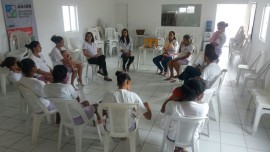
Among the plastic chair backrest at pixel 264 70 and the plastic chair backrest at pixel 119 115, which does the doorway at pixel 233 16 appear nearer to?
the plastic chair backrest at pixel 264 70

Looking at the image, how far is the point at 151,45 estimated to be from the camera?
210 inches

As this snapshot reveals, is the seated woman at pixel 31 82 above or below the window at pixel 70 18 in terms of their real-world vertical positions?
below

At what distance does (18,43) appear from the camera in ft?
15.2

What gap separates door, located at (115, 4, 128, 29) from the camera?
8.71m

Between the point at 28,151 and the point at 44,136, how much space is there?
0.30m

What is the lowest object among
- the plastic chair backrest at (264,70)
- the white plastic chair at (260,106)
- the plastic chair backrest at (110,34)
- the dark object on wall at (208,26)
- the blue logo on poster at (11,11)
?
the white plastic chair at (260,106)

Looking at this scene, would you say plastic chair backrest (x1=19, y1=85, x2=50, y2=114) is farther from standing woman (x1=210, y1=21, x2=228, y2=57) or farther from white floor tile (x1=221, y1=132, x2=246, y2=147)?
standing woman (x1=210, y1=21, x2=228, y2=57)

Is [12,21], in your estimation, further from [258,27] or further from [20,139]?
[258,27]

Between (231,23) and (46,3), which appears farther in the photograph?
(231,23)

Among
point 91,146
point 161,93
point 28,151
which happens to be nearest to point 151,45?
point 161,93

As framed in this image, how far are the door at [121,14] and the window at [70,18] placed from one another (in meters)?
2.60

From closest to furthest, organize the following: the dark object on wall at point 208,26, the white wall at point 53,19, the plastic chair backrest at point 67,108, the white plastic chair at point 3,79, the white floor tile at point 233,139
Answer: the plastic chair backrest at point 67,108 < the white floor tile at point 233,139 < the white plastic chair at point 3,79 < the white wall at point 53,19 < the dark object on wall at point 208,26

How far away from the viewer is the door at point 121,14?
8.71 meters

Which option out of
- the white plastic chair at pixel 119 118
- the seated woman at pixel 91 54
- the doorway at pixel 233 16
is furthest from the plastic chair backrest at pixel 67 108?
the doorway at pixel 233 16
